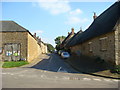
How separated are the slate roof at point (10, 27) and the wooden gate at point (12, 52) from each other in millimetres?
2732

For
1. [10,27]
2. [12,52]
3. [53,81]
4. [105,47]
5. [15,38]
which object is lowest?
[53,81]

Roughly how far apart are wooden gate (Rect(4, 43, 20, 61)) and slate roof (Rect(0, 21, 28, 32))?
8.96ft

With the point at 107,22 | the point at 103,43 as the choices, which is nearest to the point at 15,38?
the point at 103,43

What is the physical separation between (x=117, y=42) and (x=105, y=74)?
3.59 meters

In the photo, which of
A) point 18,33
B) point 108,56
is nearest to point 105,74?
point 108,56

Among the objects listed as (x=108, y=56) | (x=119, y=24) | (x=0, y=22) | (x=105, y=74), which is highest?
(x=0, y=22)

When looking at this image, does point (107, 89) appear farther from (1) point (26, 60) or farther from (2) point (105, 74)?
(1) point (26, 60)

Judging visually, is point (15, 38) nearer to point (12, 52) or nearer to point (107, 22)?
point (12, 52)

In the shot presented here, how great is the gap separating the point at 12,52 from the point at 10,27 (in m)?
4.75

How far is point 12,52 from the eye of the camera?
1157 inches

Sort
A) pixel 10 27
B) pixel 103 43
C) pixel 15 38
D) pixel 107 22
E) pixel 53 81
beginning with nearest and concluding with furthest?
pixel 53 81 < pixel 103 43 < pixel 107 22 < pixel 15 38 < pixel 10 27

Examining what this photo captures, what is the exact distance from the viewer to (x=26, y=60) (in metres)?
29.2

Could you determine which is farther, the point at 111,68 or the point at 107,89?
the point at 111,68

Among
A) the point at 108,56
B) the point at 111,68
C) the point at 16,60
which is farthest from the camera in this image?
the point at 16,60
